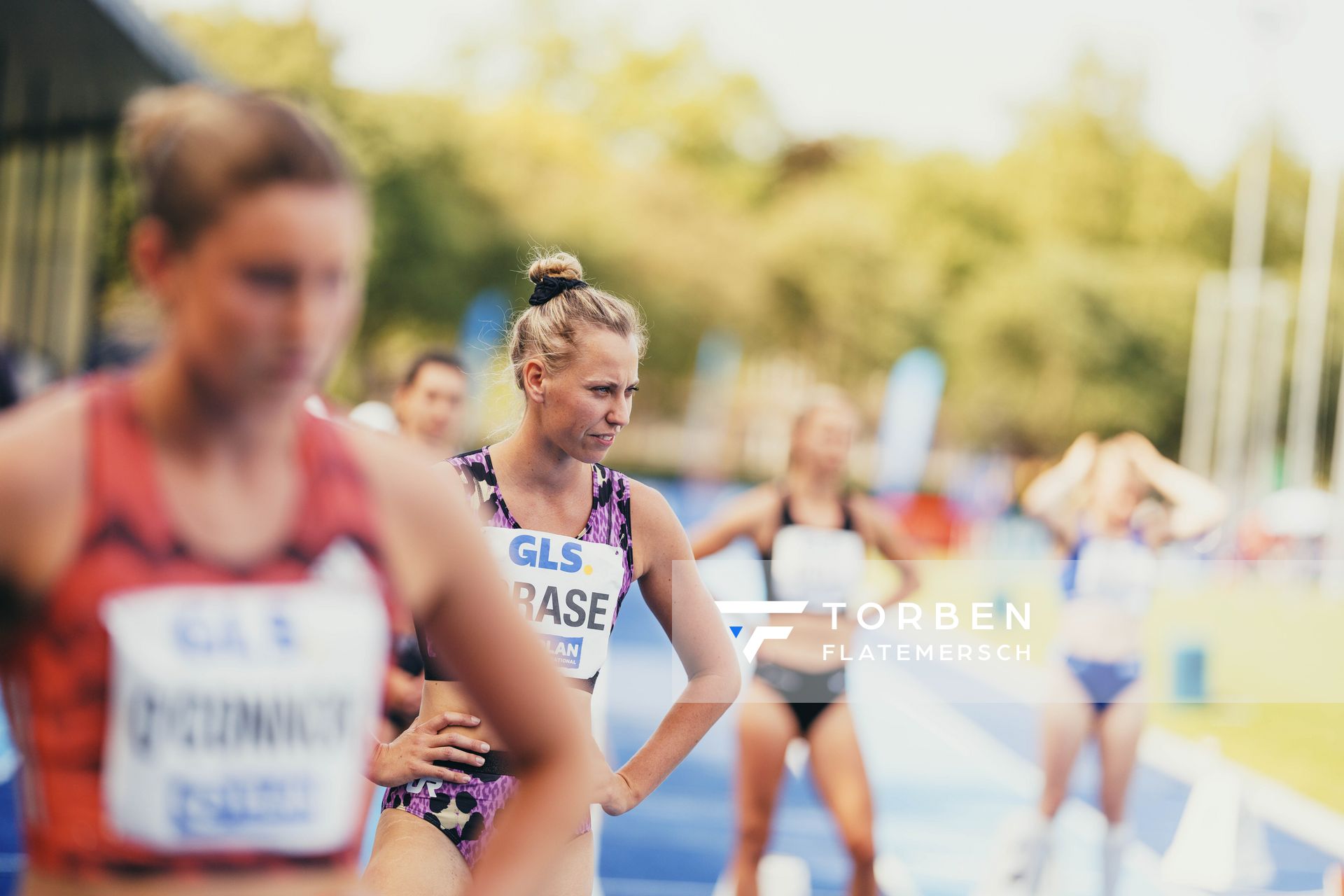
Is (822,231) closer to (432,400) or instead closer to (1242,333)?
(1242,333)

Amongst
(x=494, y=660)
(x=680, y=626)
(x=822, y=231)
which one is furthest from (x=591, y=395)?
(x=822, y=231)

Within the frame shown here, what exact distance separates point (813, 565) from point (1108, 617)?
1.76 metres

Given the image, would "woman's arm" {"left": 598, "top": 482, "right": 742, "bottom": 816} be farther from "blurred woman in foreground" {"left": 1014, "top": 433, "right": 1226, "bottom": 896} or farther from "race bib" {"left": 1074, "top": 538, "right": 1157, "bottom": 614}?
"race bib" {"left": 1074, "top": 538, "right": 1157, "bottom": 614}

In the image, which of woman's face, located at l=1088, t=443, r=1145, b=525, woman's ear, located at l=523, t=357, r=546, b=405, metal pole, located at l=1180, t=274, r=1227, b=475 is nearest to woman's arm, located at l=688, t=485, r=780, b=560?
woman's face, located at l=1088, t=443, r=1145, b=525

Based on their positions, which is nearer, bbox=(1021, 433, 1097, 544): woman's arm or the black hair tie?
the black hair tie

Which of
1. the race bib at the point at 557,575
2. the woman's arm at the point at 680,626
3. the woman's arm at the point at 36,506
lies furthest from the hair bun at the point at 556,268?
the woman's arm at the point at 36,506

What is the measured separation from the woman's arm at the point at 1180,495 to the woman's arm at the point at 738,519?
215 centimetres

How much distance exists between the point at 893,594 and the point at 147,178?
5954 mm

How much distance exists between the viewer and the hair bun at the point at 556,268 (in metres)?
3.69

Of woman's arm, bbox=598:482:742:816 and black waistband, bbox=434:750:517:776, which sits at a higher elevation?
woman's arm, bbox=598:482:742:816

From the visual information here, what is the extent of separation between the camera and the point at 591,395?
132 inches

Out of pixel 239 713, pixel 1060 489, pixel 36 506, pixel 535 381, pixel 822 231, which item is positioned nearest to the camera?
pixel 36 506

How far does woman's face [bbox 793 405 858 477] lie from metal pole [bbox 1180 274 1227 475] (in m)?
38.2

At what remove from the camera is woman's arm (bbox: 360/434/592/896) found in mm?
1539
